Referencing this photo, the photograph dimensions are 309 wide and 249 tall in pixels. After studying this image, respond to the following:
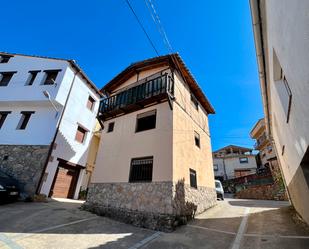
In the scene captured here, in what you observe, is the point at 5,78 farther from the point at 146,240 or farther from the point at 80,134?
the point at 146,240

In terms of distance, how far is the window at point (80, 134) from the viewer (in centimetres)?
1497

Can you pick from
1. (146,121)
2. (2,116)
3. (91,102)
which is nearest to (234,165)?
(91,102)

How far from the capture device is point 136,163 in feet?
29.5

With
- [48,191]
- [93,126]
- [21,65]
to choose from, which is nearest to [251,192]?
[93,126]

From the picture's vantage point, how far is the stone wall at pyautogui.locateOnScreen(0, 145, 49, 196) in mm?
11453

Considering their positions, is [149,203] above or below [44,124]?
below

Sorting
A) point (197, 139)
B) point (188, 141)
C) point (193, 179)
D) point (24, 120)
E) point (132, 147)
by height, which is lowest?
point (193, 179)

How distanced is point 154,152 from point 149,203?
2269mm

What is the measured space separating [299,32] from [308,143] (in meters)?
2.09

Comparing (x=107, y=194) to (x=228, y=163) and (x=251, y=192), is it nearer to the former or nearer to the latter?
(x=251, y=192)

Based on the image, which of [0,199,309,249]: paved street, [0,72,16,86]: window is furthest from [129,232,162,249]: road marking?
[0,72,16,86]: window

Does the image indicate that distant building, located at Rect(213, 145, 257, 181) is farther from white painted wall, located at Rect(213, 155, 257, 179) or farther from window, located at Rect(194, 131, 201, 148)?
window, located at Rect(194, 131, 201, 148)

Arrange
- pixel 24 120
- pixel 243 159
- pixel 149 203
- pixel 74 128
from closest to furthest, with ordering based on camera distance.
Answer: pixel 149 203, pixel 24 120, pixel 74 128, pixel 243 159

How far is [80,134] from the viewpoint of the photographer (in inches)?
605
